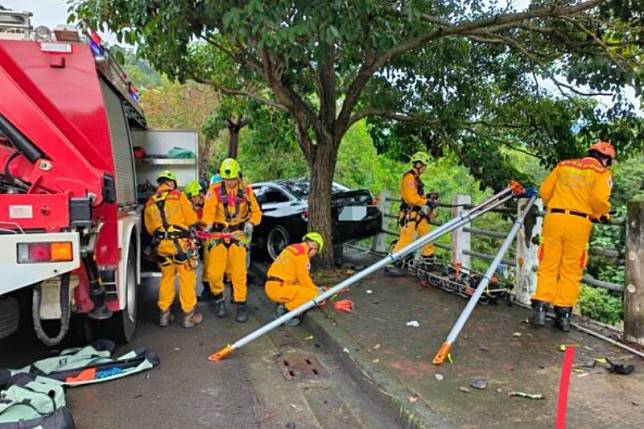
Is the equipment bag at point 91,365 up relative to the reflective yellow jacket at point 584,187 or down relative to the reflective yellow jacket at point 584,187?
down

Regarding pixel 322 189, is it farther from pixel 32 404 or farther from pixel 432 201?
pixel 32 404

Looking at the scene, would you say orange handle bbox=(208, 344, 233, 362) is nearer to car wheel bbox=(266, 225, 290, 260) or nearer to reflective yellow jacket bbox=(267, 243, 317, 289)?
reflective yellow jacket bbox=(267, 243, 317, 289)

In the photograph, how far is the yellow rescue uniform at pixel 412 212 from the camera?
8289 millimetres

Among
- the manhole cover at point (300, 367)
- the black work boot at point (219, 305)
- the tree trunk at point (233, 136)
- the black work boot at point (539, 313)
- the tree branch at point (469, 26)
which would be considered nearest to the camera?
the manhole cover at point (300, 367)

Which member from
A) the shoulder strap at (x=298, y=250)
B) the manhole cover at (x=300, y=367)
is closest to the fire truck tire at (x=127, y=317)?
the manhole cover at (x=300, y=367)

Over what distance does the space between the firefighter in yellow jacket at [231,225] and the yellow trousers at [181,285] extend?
0.52 metres

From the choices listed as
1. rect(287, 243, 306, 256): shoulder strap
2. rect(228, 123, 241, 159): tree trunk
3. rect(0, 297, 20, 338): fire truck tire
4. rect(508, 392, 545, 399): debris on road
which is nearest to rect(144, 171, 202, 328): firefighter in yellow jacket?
rect(287, 243, 306, 256): shoulder strap

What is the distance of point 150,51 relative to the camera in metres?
8.19

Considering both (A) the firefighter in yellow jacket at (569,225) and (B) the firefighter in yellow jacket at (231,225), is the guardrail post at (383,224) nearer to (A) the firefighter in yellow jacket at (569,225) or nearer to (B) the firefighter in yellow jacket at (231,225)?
(B) the firefighter in yellow jacket at (231,225)

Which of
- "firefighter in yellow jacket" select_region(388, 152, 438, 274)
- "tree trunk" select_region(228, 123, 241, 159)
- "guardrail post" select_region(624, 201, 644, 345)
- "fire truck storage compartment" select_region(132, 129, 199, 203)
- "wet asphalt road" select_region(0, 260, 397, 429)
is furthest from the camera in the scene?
"tree trunk" select_region(228, 123, 241, 159)

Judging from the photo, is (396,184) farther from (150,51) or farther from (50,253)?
(50,253)

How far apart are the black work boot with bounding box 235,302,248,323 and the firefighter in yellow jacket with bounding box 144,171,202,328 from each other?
1.59 ft

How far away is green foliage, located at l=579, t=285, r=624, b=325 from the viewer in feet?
37.6

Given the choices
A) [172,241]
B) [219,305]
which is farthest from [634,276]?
[172,241]
